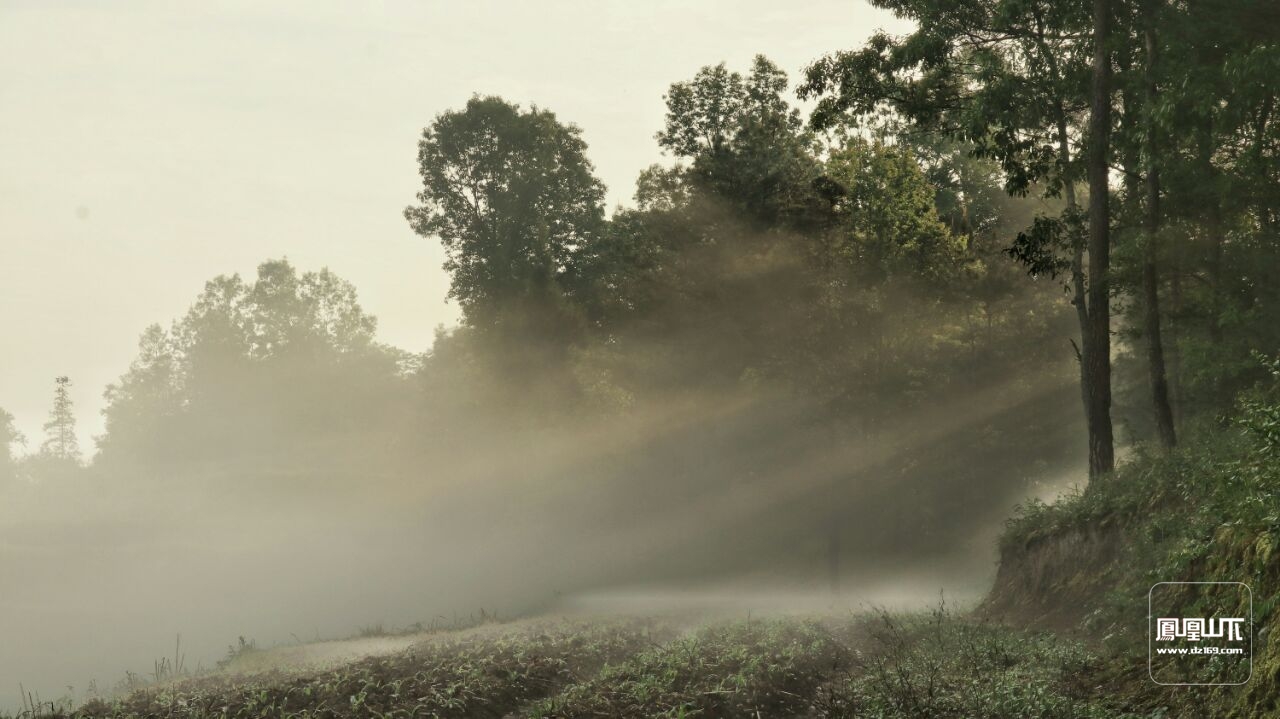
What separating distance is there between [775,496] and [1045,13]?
93.2ft

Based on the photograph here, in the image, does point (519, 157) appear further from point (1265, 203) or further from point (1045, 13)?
point (1265, 203)

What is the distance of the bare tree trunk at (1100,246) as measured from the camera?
22.2m

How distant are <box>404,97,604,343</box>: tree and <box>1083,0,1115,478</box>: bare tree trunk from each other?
31.2 meters

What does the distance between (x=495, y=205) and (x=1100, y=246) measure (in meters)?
35.0

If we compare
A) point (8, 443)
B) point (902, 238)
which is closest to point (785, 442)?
point (902, 238)

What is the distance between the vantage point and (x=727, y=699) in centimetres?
1178

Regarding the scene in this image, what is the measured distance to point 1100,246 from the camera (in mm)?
22453

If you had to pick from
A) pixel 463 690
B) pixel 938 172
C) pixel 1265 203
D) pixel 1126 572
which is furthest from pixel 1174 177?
pixel 938 172

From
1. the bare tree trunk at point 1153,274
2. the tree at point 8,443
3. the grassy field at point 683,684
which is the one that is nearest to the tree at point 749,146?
the bare tree trunk at point 1153,274

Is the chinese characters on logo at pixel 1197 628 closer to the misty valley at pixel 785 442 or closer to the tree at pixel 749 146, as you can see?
the misty valley at pixel 785 442

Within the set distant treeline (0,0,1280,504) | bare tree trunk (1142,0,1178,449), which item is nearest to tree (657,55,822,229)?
distant treeline (0,0,1280,504)

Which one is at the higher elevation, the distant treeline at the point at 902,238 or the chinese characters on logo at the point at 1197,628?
the distant treeline at the point at 902,238

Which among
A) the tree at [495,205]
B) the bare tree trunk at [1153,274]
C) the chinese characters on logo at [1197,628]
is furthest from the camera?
the tree at [495,205]

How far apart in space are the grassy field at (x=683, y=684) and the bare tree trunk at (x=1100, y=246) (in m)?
7.28
